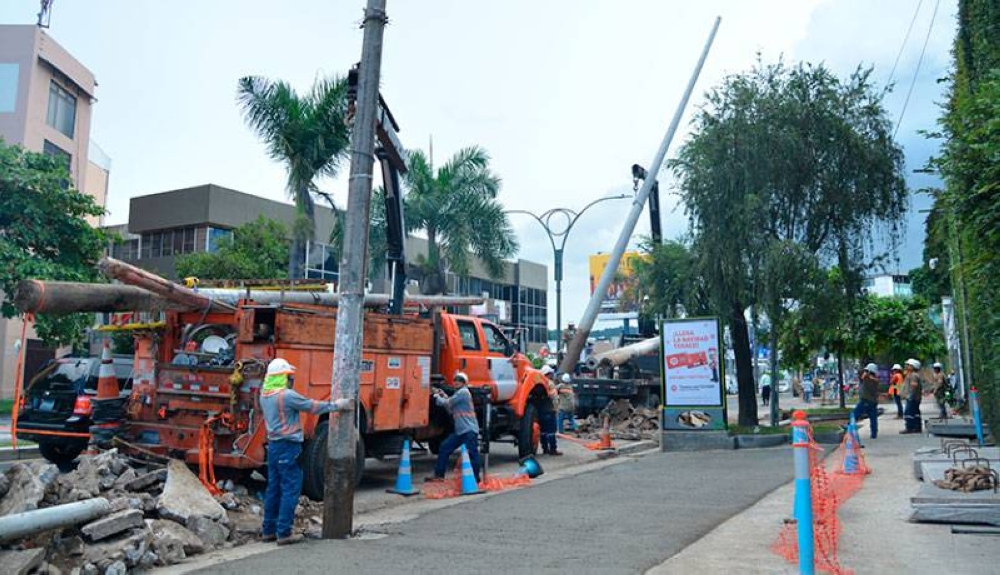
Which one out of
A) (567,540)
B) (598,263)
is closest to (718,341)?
(567,540)

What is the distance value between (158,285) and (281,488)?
312cm

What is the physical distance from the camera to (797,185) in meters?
20.6

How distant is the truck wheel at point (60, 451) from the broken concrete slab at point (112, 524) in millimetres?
6506

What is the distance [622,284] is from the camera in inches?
2827

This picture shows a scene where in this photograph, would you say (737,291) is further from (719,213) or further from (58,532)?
(58,532)

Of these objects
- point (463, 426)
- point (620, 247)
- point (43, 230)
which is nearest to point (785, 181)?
point (620, 247)

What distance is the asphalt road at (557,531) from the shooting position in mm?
7121

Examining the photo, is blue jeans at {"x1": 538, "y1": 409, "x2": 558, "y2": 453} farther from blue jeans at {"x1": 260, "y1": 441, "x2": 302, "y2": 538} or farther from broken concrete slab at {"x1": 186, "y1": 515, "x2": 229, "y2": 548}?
broken concrete slab at {"x1": 186, "y1": 515, "x2": 229, "y2": 548}

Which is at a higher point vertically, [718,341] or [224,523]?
[718,341]

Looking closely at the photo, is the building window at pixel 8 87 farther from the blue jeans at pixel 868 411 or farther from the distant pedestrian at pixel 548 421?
the blue jeans at pixel 868 411

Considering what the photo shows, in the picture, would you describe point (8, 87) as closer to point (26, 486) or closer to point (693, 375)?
point (693, 375)

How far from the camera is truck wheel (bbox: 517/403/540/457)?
1538 cm

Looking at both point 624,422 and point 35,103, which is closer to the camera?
point 624,422

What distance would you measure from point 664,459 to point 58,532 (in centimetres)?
1151
